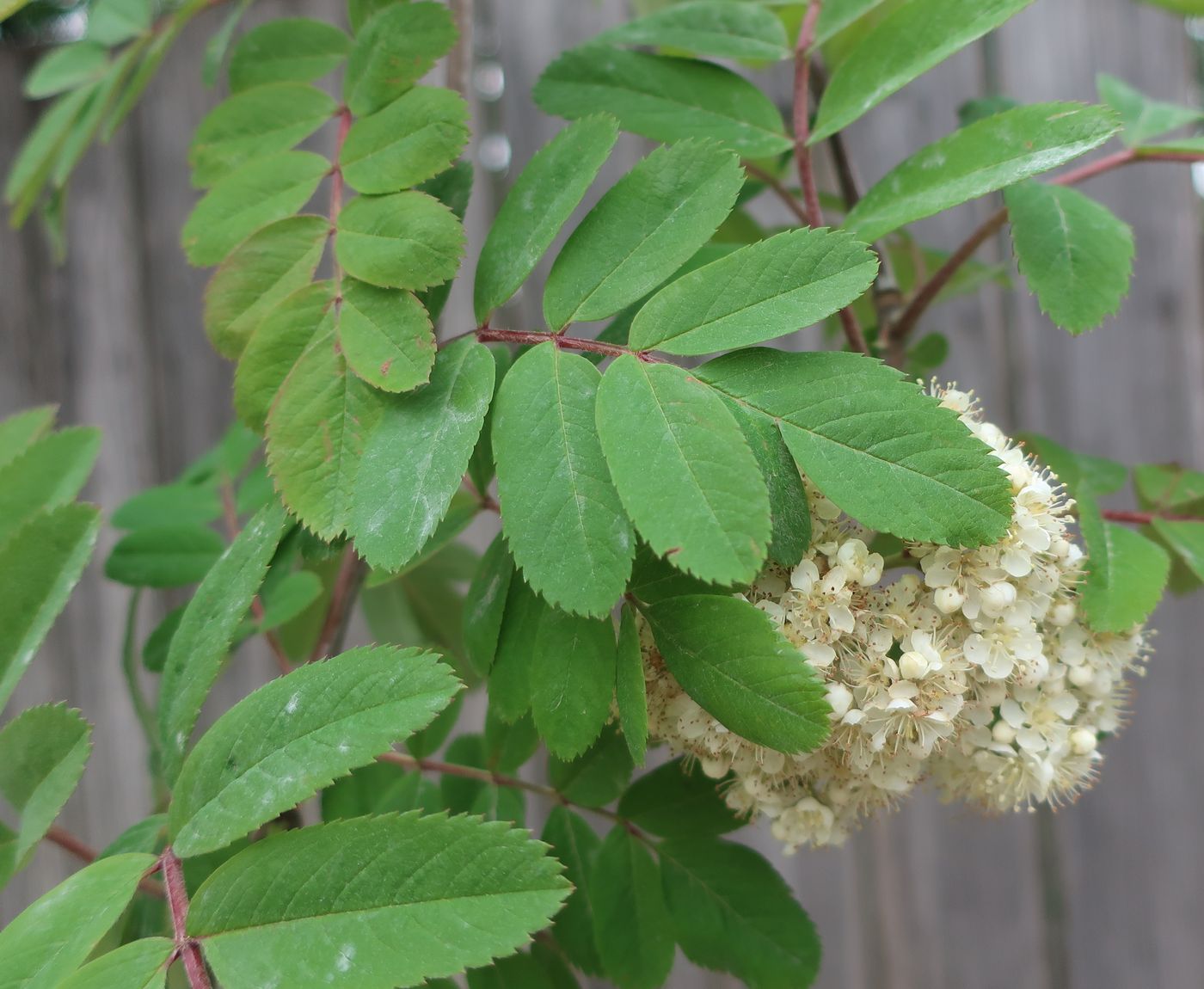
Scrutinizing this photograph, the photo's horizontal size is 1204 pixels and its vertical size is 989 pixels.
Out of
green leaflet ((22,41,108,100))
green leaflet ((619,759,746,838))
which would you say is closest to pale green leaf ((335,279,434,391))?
green leaflet ((619,759,746,838))

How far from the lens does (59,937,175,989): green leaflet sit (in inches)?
16.2

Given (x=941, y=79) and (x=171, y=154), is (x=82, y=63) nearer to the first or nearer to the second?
(x=171, y=154)

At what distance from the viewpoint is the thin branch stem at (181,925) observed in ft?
1.40

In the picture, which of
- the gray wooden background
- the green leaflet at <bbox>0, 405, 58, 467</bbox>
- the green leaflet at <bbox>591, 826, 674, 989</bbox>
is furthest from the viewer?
the gray wooden background

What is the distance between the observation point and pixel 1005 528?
1.43 ft

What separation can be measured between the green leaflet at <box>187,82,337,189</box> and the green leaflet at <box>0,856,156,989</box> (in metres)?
0.44

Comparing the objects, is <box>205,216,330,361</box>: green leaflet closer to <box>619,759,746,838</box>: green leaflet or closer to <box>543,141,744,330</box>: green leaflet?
<box>543,141,744,330</box>: green leaflet

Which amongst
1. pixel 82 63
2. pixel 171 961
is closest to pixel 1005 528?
pixel 171 961

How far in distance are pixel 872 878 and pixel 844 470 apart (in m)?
1.02

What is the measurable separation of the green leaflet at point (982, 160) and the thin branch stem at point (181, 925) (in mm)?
509

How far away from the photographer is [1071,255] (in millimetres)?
579

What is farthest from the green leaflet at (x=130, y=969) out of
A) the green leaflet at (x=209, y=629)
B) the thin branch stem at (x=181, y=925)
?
the green leaflet at (x=209, y=629)

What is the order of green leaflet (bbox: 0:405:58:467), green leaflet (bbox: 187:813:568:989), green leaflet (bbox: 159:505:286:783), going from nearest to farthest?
1. green leaflet (bbox: 187:813:568:989)
2. green leaflet (bbox: 159:505:286:783)
3. green leaflet (bbox: 0:405:58:467)

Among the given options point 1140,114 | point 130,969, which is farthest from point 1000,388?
point 130,969
